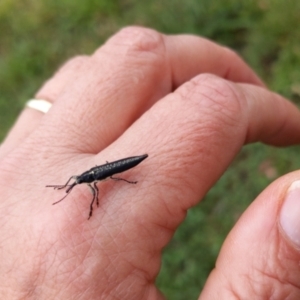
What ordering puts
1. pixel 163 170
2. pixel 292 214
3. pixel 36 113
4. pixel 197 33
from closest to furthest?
pixel 292 214, pixel 163 170, pixel 36 113, pixel 197 33

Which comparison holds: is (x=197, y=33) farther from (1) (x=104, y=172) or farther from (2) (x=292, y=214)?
(2) (x=292, y=214)

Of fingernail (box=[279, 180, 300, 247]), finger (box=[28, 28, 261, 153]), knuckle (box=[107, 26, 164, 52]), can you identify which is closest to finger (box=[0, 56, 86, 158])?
finger (box=[28, 28, 261, 153])

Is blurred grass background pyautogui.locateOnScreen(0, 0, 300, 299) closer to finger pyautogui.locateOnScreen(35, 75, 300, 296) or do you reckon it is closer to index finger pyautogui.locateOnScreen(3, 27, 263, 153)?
index finger pyautogui.locateOnScreen(3, 27, 263, 153)

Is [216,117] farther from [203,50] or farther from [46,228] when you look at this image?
[46,228]

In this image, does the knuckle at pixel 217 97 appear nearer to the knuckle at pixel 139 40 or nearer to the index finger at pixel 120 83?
the index finger at pixel 120 83

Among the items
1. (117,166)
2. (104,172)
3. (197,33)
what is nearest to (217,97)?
(117,166)
